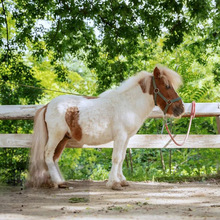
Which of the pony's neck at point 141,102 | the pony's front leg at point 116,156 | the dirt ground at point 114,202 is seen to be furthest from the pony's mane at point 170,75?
the dirt ground at point 114,202

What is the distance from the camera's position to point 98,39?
838 cm

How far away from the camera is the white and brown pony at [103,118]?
16.1ft

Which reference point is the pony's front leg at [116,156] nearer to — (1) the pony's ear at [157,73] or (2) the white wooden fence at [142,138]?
(2) the white wooden fence at [142,138]

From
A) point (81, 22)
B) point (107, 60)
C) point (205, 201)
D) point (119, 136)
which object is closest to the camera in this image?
point (205, 201)

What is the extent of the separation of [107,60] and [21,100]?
2214 mm

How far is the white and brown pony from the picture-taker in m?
4.90

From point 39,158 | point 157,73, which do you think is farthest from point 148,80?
point 39,158

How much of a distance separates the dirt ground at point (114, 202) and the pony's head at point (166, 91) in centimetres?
112

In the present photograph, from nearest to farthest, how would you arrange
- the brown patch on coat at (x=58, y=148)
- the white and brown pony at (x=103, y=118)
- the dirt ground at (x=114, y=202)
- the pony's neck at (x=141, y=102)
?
the dirt ground at (x=114, y=202), the white and brown pony at (x=103, y=118), the pony's neck at (x=141, y=102), the brown patch on coat at (x=58, y=148)

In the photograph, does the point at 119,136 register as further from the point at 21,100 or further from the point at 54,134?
the point at 21,100

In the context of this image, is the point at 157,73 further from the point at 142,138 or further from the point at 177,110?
the point at 142,138

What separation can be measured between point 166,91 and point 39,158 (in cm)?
204

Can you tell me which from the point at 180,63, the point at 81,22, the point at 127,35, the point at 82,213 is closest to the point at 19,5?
the point at 81,22

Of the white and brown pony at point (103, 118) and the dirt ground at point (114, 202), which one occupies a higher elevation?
the white and brown pony at point (103, 118)
